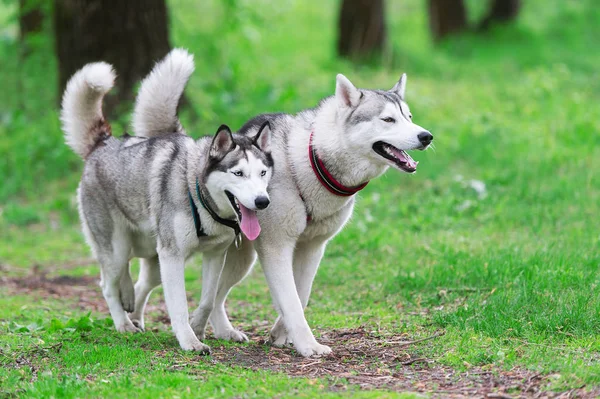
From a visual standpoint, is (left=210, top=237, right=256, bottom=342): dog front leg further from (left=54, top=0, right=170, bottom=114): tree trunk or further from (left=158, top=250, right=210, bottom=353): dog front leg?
(left=54, top=0, right=170, bottom=114): tree trunk

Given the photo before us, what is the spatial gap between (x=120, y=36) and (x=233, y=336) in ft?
20.2

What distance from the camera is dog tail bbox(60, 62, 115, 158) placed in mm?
6793

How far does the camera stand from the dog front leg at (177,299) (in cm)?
569

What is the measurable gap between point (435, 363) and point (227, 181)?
178 centimetres

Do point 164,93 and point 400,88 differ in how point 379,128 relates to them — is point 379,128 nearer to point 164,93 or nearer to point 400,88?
point 400,88

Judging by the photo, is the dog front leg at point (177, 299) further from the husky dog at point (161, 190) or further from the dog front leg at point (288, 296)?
the dog front leg at point (288, 296)

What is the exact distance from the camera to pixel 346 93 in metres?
5.79

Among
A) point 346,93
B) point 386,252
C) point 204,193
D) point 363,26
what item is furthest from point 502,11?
point 204,193

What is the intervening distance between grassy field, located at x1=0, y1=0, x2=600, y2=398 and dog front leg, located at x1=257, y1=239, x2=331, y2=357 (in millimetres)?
136

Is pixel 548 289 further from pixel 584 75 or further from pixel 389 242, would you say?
pixel 584 75

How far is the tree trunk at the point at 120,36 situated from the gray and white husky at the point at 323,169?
19.2 ft

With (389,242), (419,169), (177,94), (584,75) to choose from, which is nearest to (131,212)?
(177,94)

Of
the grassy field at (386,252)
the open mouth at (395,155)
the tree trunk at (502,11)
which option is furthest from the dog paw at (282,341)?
the tree trunk at (502,11)

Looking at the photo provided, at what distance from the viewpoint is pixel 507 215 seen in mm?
9094
